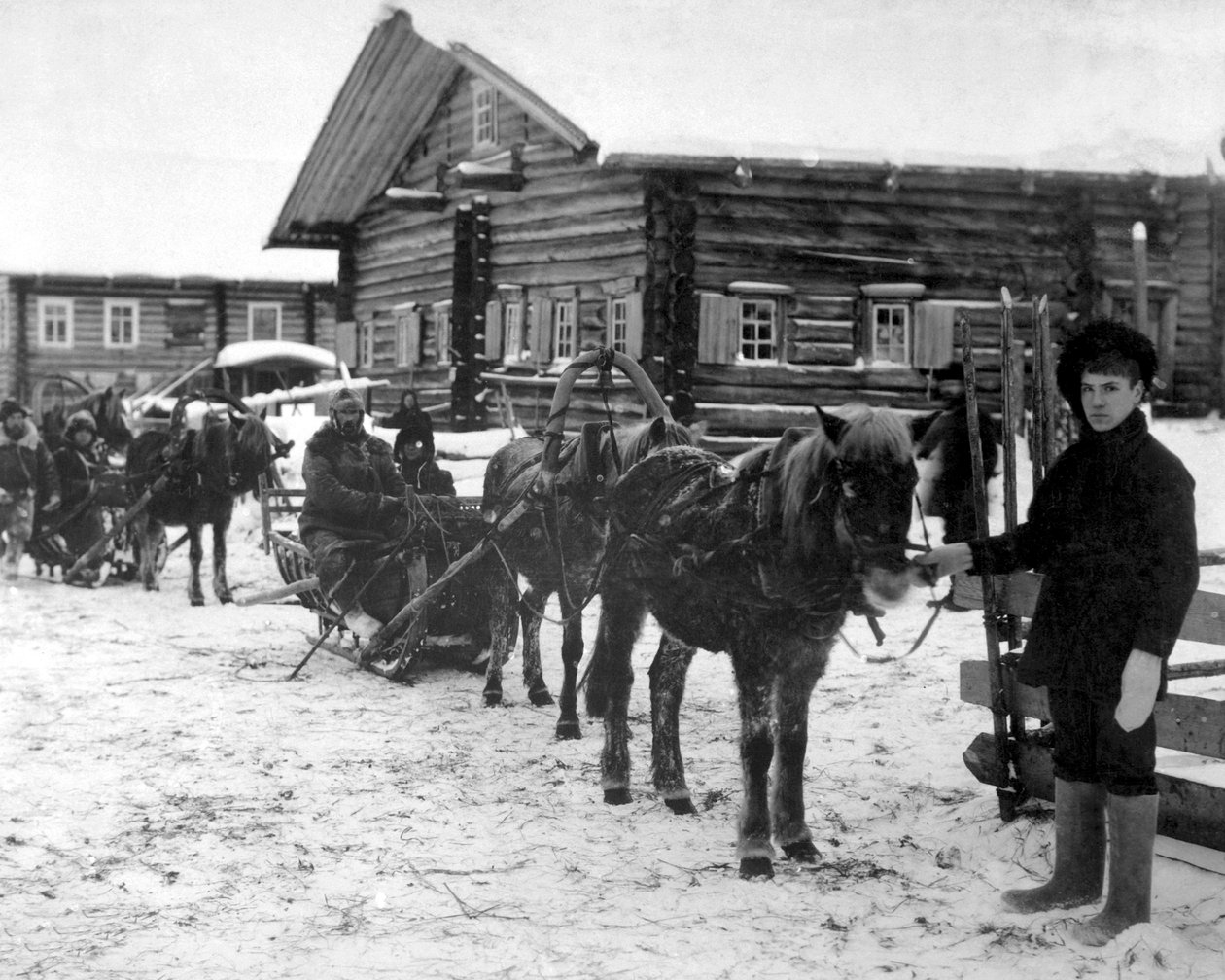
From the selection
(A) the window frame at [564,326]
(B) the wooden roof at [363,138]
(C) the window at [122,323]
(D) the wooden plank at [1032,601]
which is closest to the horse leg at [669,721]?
(D) the wooden plank at [1032,601]

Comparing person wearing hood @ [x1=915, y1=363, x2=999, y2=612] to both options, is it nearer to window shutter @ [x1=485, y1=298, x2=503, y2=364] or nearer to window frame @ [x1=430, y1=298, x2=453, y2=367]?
window shutter @ [x1=485, y1=298, x2=503, y2=364]


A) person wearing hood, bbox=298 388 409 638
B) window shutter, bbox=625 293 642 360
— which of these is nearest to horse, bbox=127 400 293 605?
person wearing hood, bbox=298 388 409 638

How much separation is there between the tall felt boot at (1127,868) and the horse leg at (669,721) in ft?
6.26

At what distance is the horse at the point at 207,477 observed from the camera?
33.6 feet

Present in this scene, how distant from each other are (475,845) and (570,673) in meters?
1.88

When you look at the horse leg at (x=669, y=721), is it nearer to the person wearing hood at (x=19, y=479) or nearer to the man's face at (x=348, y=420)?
the man's face at (x=348, y=420)

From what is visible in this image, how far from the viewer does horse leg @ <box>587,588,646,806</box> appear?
510cm

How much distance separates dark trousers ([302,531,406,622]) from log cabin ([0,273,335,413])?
74.0ft

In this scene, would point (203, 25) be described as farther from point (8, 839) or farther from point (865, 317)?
point (865, 317)

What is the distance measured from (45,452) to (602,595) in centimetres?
868

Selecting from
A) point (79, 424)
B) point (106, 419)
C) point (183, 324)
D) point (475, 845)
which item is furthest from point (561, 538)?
point (183, 324)

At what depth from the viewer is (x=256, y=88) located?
6309 millimetres

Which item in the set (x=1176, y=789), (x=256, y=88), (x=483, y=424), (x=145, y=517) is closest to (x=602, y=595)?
(x=1176, y=789)

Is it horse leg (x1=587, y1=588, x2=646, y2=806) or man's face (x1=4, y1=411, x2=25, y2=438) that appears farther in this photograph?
man's face (x1=4, y1=411, x2=25, y2=438)
